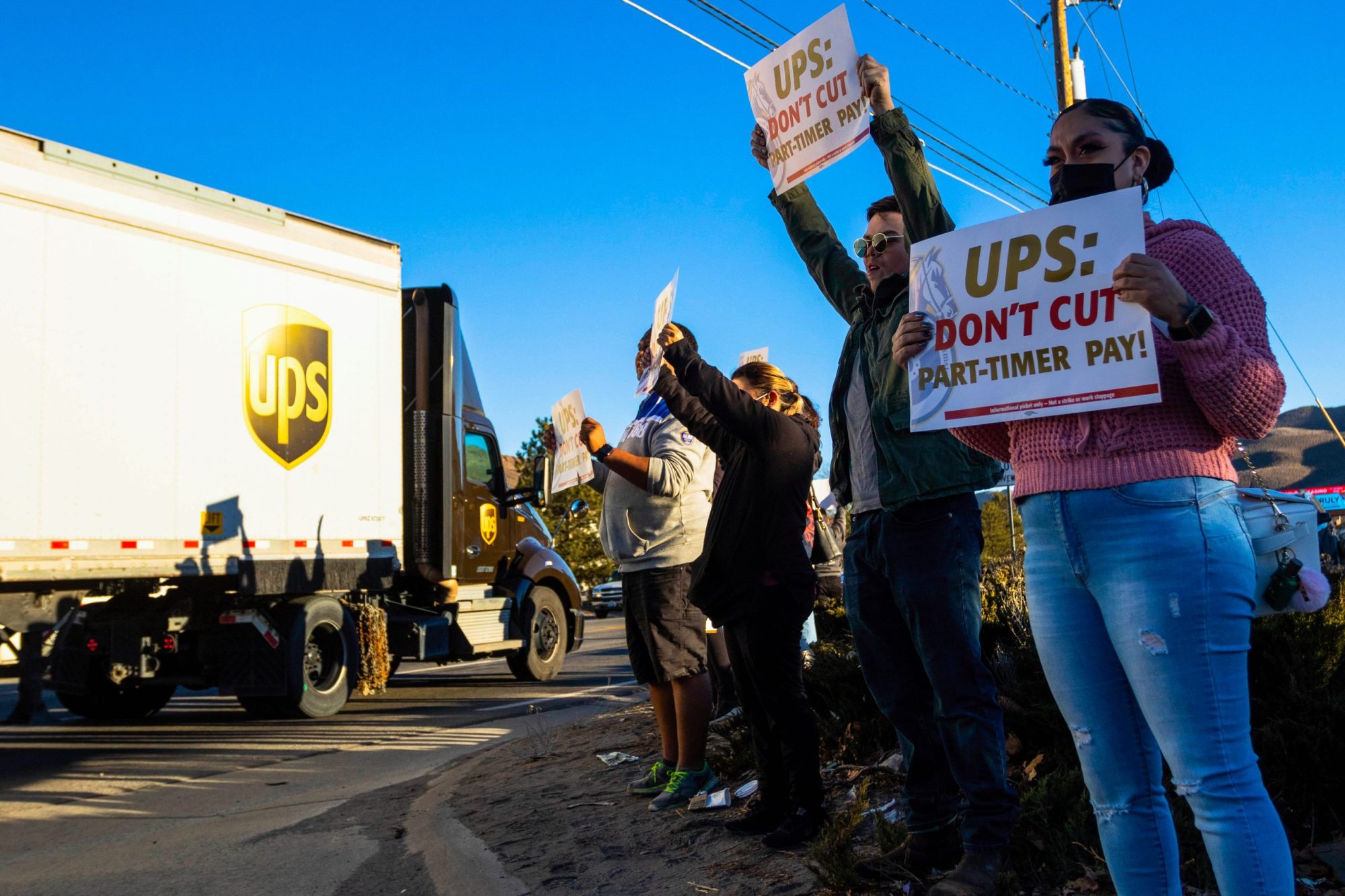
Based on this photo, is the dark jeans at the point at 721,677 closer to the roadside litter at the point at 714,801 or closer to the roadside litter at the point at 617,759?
the roadside litter at the point at 617,759

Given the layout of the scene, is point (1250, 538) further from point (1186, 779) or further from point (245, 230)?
point (245, 230)

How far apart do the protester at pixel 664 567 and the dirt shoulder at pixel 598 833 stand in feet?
0.78

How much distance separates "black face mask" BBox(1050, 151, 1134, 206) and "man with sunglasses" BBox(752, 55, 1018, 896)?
2.02 ft

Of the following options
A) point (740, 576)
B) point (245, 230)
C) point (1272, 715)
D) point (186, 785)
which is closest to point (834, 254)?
point (740, 576)

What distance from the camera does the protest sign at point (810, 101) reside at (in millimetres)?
3453

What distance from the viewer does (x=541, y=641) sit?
12.6m

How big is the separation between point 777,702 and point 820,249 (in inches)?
62.0

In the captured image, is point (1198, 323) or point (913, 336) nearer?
point (1198, 323)

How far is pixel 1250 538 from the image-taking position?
7.32 ft

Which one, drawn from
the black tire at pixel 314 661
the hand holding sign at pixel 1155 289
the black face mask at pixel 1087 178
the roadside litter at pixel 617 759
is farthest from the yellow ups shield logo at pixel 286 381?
the hand holding sign at pixel 1155 289

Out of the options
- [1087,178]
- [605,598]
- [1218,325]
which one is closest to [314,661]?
[1087,178]

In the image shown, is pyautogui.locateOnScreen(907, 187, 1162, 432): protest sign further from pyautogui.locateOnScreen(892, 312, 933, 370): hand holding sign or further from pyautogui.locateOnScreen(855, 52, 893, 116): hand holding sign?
pyautogui.locateOnScreen(855, 52, 893, 116): hand holding sign

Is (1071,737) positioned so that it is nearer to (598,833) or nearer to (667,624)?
(667,624)

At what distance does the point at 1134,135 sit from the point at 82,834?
18.0 ft
